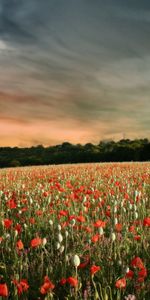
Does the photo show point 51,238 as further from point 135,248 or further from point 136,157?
point 136,157

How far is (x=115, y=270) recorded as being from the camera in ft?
16.5

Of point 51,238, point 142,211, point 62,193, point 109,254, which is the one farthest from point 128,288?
point 62,193

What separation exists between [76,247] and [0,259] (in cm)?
104

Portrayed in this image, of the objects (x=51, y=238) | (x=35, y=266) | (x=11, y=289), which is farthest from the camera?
(x=51, y=238)

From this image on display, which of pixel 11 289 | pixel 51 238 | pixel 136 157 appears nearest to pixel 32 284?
pixel 11 289

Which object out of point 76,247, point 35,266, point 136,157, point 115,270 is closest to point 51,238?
point 76,247

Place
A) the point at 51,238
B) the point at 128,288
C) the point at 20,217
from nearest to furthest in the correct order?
1. the point at 128,288
2. the point at 51,238
3. the point at 20,217

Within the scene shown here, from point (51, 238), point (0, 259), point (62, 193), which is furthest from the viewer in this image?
point (62, 193)

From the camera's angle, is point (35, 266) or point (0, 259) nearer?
point (35, 266)

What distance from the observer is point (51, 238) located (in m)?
6.30

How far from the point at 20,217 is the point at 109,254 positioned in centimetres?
330

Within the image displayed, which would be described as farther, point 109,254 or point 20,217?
point 20,217

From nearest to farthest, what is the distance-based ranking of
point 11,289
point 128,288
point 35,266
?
point 128,288
point 11,289
point 35,266

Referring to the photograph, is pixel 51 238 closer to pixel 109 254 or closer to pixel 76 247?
pixel 76 247
